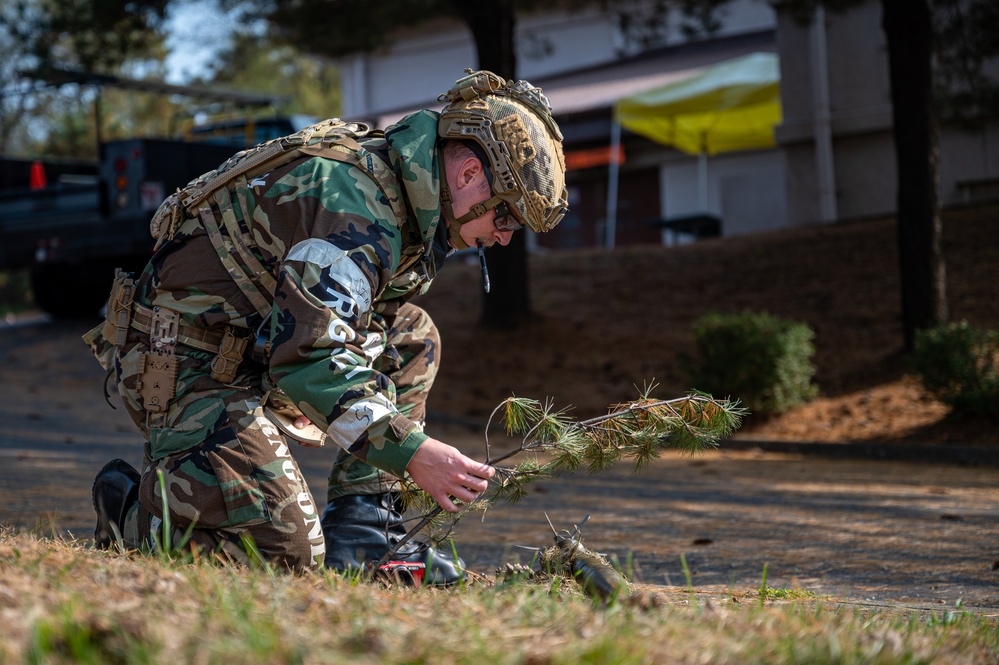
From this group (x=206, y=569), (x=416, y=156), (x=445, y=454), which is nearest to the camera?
(x=206, y=569)

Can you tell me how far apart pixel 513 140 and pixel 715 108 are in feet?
46.9

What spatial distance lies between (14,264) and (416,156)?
11432 millimetres

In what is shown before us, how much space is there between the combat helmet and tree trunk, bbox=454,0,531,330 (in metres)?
8.13

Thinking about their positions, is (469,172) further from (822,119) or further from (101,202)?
(822,119)

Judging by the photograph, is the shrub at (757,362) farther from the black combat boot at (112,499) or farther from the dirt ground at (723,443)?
the black combat boot at (112,499)

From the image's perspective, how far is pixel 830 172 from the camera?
15.5m

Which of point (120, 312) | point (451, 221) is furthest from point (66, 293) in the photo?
point (451, 221)

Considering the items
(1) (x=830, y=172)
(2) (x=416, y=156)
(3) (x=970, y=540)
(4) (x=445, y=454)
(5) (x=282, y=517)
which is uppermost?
(1) (x=830, y=172)

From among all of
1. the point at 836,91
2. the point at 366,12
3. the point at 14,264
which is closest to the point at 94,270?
the point at 14,264

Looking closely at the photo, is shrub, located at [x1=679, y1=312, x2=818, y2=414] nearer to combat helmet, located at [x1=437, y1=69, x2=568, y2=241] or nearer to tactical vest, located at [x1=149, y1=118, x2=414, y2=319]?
combat helmet, located at [x1=437, y1=69, x2=568, y2=241]

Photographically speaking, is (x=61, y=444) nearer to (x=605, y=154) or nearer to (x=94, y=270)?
(x=94, y=270)

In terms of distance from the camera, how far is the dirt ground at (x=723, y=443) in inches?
170

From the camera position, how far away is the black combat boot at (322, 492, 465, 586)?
3316 millimetres

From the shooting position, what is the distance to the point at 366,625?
1.91 m
